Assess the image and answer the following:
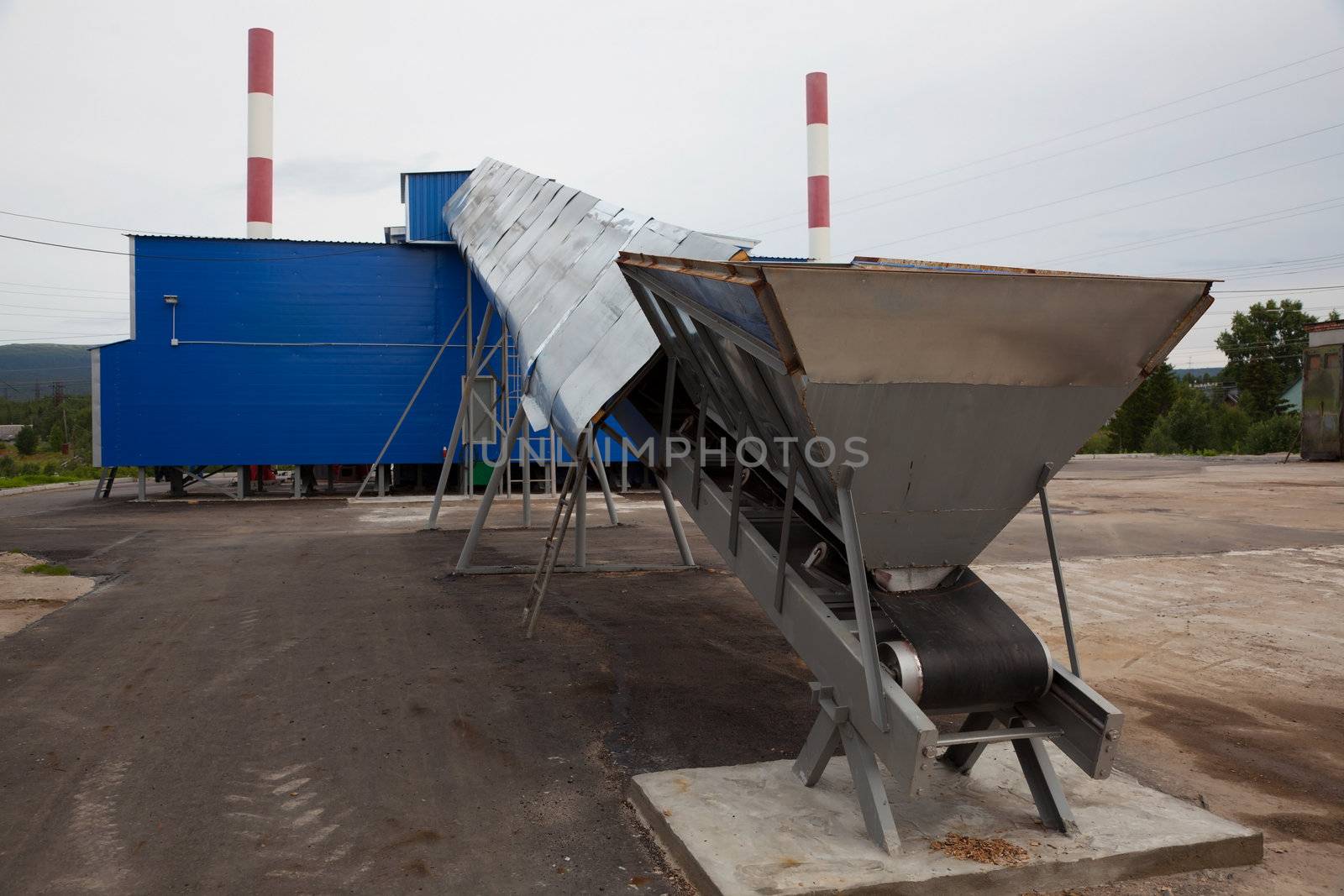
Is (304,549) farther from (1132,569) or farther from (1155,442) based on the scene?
(1155,442)

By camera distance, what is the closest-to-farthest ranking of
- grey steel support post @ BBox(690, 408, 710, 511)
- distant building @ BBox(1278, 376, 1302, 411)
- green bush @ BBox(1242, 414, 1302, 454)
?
grey steel support post @ BBox(690, 408, 710, 511) → green bush @ BBox(1242, 414, 1302, 454) → distant building @ BBox(1278, 376, 1302, 411)

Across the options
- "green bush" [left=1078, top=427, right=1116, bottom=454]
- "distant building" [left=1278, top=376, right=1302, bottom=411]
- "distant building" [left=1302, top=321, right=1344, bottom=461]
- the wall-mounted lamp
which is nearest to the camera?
the wall-mounted lamp

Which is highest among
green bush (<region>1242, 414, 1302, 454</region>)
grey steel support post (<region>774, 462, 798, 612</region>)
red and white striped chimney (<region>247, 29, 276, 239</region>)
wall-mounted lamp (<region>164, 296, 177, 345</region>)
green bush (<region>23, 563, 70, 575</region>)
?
red and white striped chimney (<region>247, 29, 276, 239</region>)

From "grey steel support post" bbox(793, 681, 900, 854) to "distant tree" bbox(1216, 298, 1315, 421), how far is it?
7571cm

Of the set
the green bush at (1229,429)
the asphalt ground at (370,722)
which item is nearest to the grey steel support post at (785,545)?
the asphalt ground at (370,722)

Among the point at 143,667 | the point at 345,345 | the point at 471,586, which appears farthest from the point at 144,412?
the point at 143,667

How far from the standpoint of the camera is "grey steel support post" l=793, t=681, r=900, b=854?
437 centimetres

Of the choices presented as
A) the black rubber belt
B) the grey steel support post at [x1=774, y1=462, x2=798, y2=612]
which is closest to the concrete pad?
the black rubber belt

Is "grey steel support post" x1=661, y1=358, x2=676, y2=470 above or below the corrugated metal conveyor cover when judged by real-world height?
below

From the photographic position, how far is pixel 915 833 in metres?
4.53

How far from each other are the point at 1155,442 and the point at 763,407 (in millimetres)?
59732

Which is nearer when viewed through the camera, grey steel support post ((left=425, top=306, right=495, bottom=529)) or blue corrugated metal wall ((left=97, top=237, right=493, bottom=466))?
grey steel support post ((left=425, top=306, right=495, bottom=529))

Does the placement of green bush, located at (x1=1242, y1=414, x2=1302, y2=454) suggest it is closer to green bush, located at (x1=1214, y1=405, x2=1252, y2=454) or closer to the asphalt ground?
green bush, located at (x1=1214, y1=405, x2=1252, y2=454)

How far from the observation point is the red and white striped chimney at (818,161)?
116 feet
